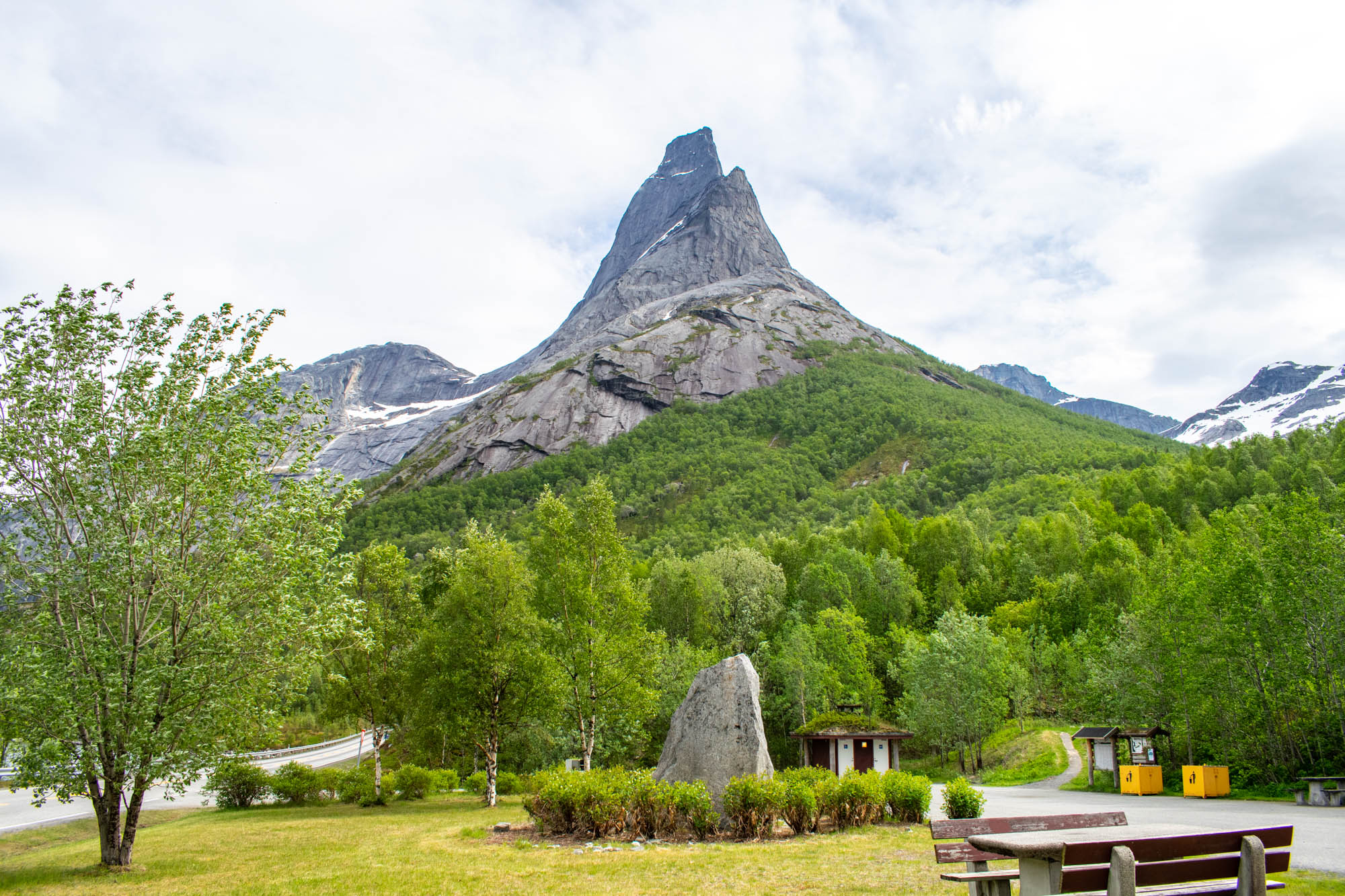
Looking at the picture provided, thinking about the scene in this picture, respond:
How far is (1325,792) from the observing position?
17562mm

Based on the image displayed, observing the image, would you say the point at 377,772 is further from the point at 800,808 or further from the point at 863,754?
the point at 863,754

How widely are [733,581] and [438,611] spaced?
27354 mm

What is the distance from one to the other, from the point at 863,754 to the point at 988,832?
25713 mm

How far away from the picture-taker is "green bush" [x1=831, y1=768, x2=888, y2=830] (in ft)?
48.1

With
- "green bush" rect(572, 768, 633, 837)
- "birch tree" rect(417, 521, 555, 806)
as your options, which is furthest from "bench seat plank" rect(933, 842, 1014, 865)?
"birch tree" rect(417, 521, 555, 806)

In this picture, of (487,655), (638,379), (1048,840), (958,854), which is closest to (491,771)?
(487,655)

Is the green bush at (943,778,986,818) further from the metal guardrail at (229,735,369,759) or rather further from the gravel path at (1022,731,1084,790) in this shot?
the metal guardrail at (229,735,369,759)

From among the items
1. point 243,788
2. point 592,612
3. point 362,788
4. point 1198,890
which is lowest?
point 362,788

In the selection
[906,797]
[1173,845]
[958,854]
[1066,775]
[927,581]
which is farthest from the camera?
[927,581]

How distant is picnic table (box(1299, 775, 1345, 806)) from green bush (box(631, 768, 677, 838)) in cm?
1605

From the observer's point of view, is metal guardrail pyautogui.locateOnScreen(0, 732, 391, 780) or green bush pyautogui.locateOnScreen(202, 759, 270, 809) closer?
green bush pyautogui.locateOnScreen(202, 759, 270, 809)

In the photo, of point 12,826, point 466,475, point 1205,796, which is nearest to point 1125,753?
point 1205,796

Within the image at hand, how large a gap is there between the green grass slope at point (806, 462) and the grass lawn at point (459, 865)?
183 ft

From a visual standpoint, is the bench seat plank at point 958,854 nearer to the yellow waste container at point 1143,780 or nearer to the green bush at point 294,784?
the yellow waste container at point 1143,780
